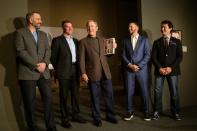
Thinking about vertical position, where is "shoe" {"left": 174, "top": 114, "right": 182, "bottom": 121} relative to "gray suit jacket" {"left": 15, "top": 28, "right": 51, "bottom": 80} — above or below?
below

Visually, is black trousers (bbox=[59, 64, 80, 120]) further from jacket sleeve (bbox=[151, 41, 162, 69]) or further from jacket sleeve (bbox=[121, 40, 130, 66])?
jacket sleeve (bbox=[151, 41, 162, 69])

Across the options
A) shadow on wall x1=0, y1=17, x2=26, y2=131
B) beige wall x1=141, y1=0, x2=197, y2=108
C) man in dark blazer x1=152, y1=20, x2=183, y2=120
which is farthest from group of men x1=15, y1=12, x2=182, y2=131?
beige wall x1=141, y1=0, x2=197, y2=108

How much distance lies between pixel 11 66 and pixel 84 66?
3.43ft

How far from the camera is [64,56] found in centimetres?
432

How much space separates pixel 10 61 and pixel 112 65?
5.74 m

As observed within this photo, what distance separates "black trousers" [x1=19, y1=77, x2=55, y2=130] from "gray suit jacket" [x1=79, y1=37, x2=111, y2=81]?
2.27ft

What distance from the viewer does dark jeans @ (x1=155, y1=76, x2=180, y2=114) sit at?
462 centimetres

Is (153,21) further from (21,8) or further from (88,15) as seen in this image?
(88,15)

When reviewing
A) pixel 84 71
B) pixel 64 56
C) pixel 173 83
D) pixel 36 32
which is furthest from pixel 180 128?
pixel 36 32

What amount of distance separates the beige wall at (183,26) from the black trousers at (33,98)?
217cm

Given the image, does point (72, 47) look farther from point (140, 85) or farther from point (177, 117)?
point (177, 117)

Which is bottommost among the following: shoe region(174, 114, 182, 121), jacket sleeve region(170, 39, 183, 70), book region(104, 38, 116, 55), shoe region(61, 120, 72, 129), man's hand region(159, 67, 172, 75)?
shoe region(174, 114, 182, 121)

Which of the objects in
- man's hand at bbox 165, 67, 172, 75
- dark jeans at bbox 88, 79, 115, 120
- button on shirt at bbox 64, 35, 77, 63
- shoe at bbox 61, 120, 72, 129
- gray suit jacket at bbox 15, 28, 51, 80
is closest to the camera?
gray suit jacket at bbox 15, 28, 51, 80

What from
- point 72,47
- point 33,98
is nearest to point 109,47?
point 72,47
